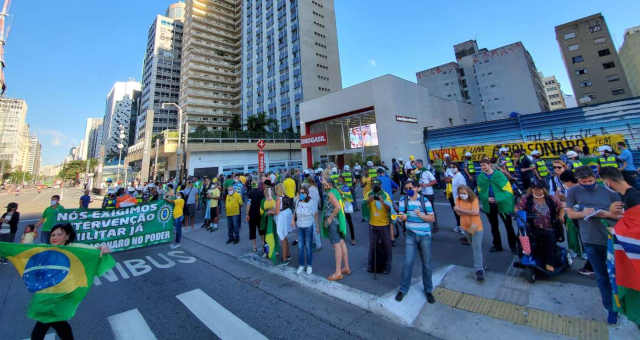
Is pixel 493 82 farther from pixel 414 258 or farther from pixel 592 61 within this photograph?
pixel 414 258

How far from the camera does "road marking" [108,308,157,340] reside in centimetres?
292

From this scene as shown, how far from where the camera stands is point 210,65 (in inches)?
2148

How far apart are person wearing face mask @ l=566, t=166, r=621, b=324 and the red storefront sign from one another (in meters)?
22.2

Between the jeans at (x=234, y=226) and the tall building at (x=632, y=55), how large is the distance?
7322cm

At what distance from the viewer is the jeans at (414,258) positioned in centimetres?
331

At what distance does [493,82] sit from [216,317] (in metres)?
56.5

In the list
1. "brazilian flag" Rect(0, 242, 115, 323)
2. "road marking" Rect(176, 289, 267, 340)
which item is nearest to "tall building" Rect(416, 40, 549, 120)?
"road marking" Rect(176, 289, 267, 340)

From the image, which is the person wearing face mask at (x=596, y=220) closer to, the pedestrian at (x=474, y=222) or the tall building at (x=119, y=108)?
the pedestrian at (x=474, y=222)

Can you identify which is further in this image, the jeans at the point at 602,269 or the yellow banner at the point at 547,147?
the yellow banner at the point at 547,147

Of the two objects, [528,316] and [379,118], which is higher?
[379,118]

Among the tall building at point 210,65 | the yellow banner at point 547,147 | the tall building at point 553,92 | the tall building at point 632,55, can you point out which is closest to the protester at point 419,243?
the yellow banner at point 547,147

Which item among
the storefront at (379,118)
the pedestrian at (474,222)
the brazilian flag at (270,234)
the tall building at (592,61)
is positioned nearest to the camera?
the pedestrian at (474,222)

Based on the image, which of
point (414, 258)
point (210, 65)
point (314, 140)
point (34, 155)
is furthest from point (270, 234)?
point (34, 155)

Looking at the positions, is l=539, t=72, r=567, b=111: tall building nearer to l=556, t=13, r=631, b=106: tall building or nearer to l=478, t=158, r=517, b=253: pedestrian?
l=556, t=13, r=631, b=106: tall building
